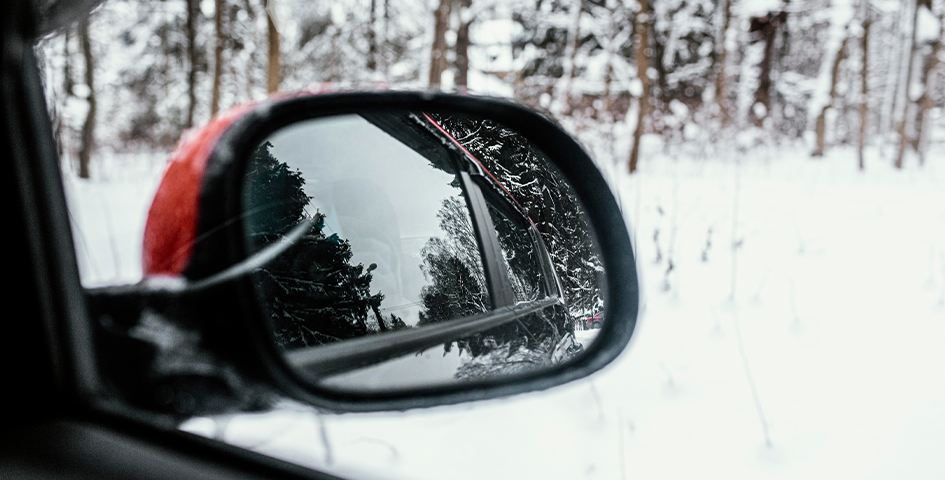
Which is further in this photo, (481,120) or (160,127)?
(160,127)

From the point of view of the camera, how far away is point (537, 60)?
20484 mm

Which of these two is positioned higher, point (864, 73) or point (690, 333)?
point (864, 73)

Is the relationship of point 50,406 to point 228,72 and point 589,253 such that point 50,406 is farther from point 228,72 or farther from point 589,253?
point 228,72

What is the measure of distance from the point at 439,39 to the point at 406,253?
37.1 ft

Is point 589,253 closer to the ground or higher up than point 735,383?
higher up

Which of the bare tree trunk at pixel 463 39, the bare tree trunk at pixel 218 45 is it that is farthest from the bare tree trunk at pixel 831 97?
the bare tree trunk at pixel 218 45

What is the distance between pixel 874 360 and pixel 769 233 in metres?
2.29

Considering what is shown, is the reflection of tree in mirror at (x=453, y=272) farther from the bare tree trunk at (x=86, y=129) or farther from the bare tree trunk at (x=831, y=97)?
the bare tree trunk at (x=831, y=97)

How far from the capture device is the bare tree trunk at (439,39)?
37.7 ft

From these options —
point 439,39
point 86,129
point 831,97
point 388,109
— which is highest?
point 439,39

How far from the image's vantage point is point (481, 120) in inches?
59.6

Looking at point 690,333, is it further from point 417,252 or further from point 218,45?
point 218,45

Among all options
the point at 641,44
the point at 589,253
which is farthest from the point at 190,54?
the point at 589,253

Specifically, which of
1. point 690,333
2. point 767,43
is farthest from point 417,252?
point 767,43
